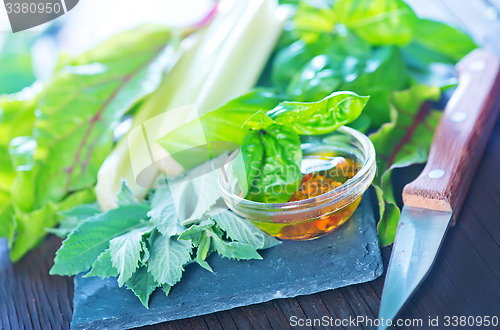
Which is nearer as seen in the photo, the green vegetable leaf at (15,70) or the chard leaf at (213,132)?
the chard leaf at (213,132)

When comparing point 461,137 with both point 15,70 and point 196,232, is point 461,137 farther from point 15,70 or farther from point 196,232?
point 15,70

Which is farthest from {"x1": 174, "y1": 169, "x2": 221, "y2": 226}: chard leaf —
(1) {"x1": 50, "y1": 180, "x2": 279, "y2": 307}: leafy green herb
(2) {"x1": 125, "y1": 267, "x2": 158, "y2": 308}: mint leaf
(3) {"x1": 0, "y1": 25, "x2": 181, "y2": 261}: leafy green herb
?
(3) {"x1": 0, "y1": 25, "x2": 181, "y2": 261}: leafy green herb

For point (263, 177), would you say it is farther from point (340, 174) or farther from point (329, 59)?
point (329, 59)

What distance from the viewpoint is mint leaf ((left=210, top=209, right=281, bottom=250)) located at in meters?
0.94

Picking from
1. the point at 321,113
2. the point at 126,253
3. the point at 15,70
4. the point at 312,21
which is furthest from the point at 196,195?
the point at 15,70

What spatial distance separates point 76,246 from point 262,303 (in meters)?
0.35

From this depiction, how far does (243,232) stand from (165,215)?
15 centimetres

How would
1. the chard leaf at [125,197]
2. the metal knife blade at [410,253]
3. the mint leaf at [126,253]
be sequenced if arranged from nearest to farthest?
the metal knife blade at [410,253] < the mint leaf at [126,253] < the chard leaf at [125,197]

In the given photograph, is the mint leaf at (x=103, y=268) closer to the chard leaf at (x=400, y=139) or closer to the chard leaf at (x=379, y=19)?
the chard leaf at (x=400, y=139)

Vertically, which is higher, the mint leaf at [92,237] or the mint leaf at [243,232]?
the mint leaf at [243,232]

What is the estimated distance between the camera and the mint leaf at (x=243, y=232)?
939mm

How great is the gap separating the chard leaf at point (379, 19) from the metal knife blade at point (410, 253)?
1.66ft

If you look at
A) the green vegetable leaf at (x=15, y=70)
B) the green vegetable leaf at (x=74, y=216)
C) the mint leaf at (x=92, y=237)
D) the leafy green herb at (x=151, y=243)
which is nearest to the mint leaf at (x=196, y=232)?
the leafy green herb at (x=151, y=243)


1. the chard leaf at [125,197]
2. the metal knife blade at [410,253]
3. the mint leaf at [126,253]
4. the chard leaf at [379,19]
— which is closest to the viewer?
the metal knife blade at [410,253]
